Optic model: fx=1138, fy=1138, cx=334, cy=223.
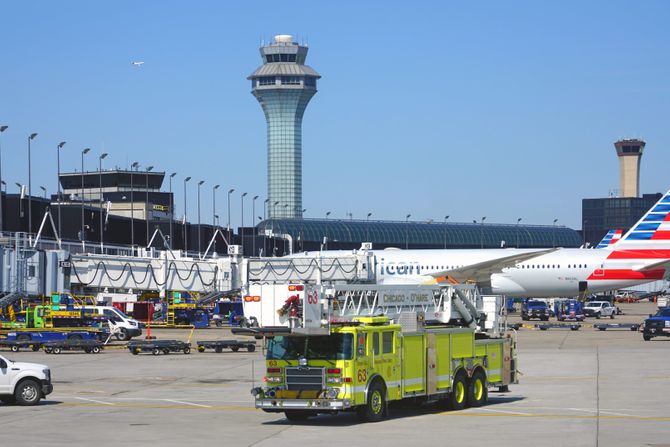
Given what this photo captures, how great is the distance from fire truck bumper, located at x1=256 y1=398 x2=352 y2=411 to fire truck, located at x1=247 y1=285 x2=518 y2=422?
0.02 m

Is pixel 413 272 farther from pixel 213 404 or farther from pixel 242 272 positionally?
pixel 213 404

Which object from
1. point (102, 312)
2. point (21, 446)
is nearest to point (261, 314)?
point (21, 446)

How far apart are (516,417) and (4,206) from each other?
85.4 m

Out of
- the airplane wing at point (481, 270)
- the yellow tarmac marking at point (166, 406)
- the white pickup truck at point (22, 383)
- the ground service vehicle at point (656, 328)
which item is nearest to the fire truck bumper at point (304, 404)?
the yellow tarmac marking at point (166, 406)

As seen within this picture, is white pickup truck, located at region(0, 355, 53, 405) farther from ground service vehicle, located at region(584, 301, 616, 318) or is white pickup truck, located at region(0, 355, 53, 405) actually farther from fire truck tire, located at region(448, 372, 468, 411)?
ground service vehicle, located at region(584, 301, 616, 318)

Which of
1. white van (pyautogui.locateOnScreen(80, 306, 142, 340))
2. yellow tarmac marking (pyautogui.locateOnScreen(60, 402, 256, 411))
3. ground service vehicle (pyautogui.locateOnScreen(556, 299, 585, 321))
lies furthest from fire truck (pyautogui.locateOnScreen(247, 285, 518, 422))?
ground service vehicle (pyautogui.locateOnScreen(556, 299, 585, 321))

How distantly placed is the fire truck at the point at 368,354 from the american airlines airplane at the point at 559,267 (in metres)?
60.8

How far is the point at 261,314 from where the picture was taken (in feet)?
87.4

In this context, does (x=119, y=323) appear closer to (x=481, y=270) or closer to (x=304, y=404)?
(x=481, y=270)

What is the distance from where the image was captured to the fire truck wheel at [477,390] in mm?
31516

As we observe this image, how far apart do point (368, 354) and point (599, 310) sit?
80.1m

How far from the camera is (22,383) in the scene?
107 ft

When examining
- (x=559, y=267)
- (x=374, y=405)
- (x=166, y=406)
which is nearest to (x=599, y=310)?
(x=559, y=267)

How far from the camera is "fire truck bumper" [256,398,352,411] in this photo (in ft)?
86.9
